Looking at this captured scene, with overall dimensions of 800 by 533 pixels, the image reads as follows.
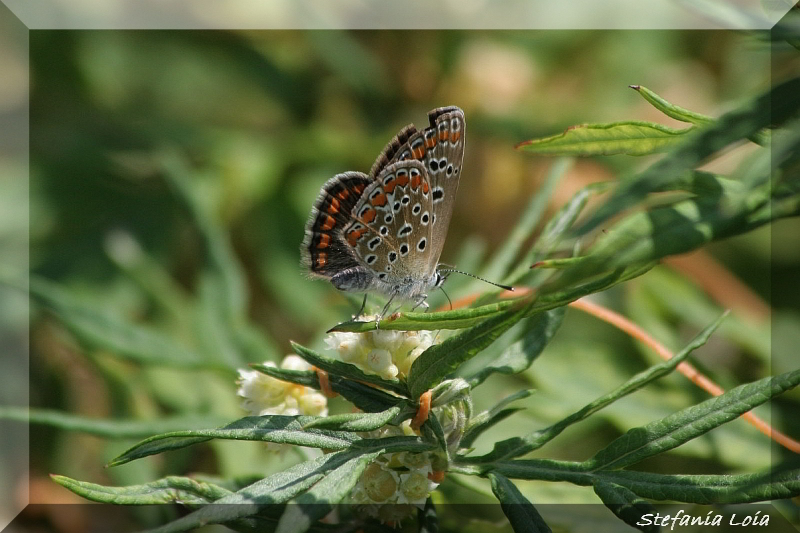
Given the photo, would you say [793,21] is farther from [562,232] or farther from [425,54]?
[425,54]

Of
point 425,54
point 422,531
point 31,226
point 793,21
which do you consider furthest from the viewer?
point 425,54

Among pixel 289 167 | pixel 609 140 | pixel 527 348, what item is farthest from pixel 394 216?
pixel 289 167

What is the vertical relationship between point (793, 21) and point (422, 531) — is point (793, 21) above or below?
above

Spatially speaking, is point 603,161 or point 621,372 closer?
point 621,372

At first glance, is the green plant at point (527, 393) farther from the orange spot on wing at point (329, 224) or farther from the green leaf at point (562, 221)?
the orange spot on wing at point (329, 224)

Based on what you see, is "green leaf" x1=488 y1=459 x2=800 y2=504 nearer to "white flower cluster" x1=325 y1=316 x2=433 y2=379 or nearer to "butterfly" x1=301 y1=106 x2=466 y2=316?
"white flower cluster" x1=325 y1=316 x2=433 y2=379

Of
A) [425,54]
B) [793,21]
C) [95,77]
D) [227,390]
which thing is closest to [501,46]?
[425,54]
